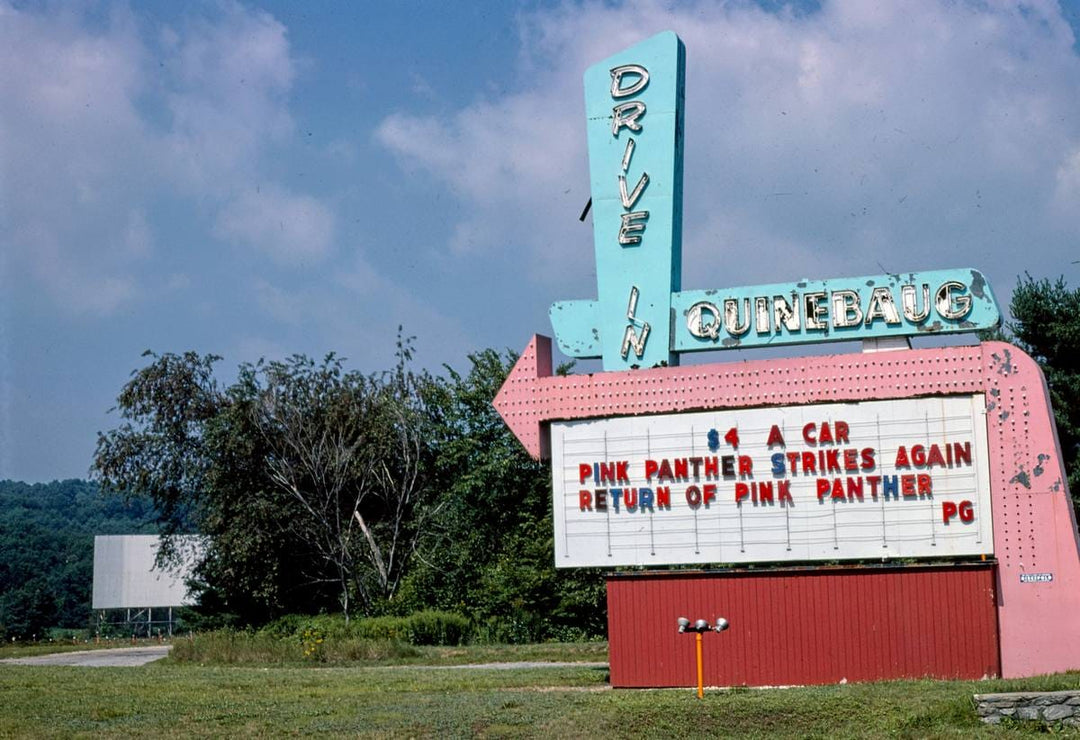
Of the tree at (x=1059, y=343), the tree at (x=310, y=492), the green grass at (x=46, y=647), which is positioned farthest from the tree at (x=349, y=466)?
the tree at (x=1059, y=343)

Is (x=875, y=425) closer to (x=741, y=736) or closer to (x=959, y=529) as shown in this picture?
(x=959, y=529)

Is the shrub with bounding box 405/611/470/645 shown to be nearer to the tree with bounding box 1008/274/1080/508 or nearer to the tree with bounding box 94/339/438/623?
the tree with bounding box 94/339/438/623

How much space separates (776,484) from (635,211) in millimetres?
5898

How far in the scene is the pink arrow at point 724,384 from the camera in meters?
22.6

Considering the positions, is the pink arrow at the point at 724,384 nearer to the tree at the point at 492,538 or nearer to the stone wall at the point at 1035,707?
the stone wall at the point at 1035,707

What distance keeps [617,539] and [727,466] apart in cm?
248

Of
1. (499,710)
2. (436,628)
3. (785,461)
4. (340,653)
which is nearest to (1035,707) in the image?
(785,461)

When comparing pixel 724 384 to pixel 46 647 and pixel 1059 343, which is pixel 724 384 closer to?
pixel 1059 343

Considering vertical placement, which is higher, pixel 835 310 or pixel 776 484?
pixel 835 310

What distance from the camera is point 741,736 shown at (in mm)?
17656

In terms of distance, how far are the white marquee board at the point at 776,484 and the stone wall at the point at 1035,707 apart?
4494 millimetres

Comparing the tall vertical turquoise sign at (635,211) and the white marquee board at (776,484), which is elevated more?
the tall vertical turquoise sign at (635,211)

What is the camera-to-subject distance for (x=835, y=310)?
76.1 ft

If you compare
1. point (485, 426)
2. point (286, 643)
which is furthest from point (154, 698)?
point (485, 426)
